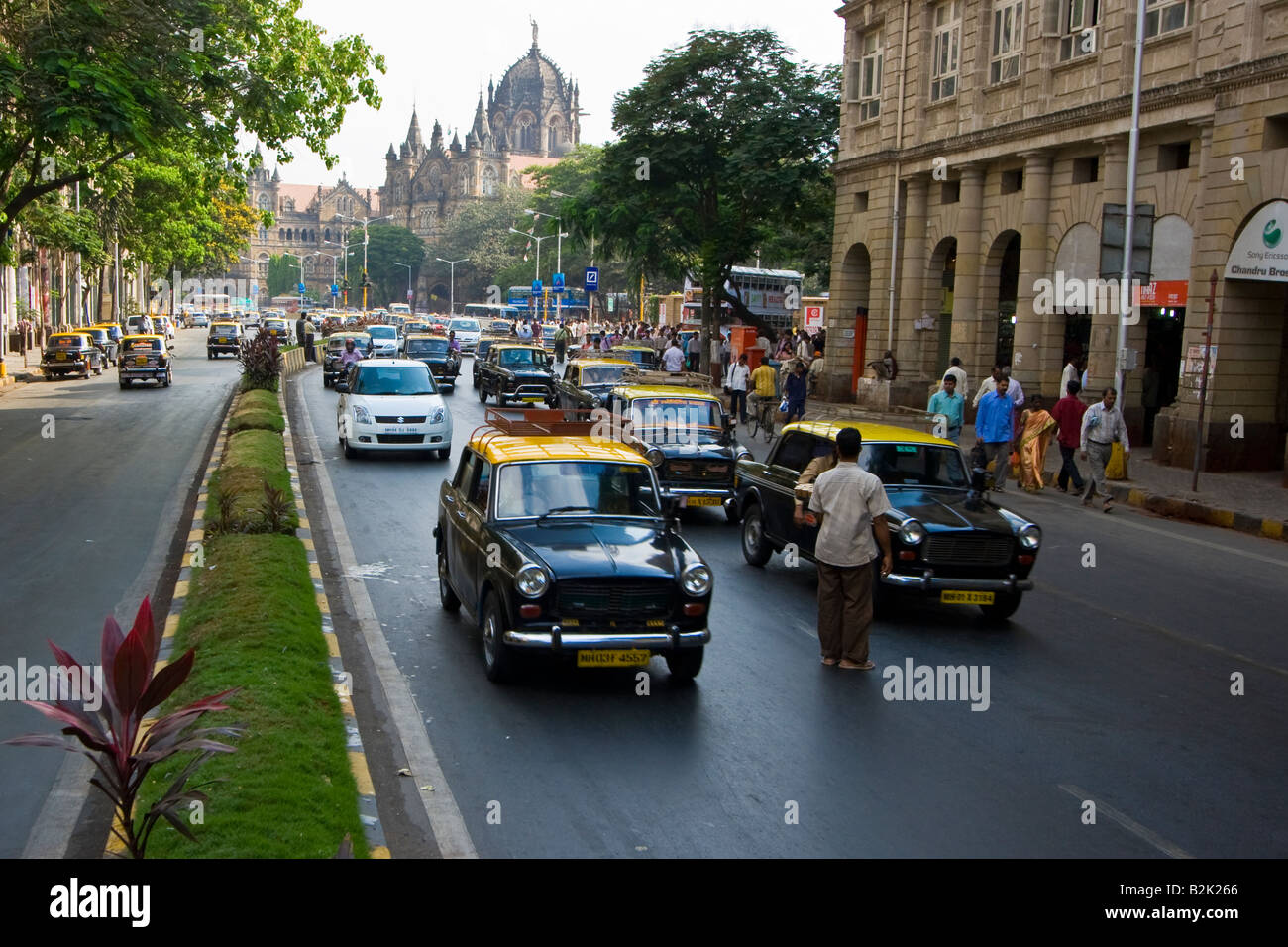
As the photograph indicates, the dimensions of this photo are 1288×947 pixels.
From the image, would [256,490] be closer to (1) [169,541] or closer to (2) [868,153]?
(1) [169,541]

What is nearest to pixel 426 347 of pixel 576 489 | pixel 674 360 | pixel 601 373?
pixel 674 360

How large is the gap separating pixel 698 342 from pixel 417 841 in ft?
127

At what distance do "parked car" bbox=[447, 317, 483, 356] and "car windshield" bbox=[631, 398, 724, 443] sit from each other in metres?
52.2

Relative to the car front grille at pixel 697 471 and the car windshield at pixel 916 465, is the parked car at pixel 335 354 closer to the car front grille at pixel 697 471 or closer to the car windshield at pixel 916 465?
the car front grille at pixel 697 471

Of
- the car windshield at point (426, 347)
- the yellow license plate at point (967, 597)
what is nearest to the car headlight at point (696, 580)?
the yellow license plate at point (967, 597)

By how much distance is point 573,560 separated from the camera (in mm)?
8930

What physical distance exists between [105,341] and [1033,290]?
1636 inches

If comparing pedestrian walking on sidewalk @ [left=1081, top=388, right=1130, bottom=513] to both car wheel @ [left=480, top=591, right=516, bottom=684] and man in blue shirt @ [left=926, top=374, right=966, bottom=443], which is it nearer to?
man in blue shirt @ [left=926, top=374, right=966, bottom=443]

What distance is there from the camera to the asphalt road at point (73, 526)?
8.01 m

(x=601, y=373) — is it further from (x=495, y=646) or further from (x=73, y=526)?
(x=495, y=646)

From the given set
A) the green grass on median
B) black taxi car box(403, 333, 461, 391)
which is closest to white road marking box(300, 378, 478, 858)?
the green grass on median

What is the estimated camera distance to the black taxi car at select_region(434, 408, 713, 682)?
8.67 m

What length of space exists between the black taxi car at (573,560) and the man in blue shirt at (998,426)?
11.3 metres

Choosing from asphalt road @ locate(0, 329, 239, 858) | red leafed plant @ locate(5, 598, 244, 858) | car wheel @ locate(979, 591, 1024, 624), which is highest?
red leafed plant @ locate(5, 598, 244, 858)
